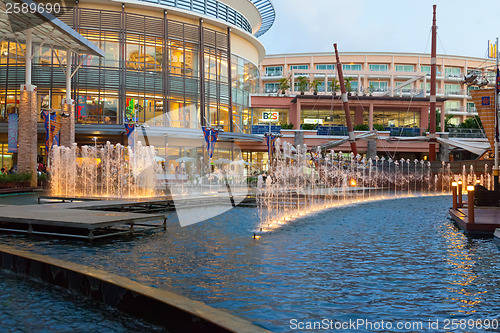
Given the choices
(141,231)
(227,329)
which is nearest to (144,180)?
(141,231)

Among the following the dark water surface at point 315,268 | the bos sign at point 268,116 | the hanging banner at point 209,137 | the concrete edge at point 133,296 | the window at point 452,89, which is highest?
the window at point 452,89

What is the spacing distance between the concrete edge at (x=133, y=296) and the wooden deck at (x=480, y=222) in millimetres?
9781

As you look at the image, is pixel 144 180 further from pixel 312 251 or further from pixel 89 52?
pixel 312 251

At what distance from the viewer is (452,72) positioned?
8956cm

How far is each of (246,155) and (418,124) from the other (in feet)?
79.1

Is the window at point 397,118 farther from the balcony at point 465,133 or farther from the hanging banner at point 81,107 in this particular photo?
the hanging banner at point 81,107

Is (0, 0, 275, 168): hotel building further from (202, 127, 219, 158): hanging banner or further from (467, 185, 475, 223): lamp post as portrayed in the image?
(467, 185, 475, 223): lamp post

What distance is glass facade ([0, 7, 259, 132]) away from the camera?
1680 inches

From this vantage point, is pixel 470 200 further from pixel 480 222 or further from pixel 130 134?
pixel 130 134

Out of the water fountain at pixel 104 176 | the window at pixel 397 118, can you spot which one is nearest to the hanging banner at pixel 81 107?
the water fountain at pixel 104 176

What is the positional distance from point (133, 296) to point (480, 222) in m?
10.6

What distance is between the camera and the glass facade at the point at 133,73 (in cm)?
4268

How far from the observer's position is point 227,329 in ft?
15.4

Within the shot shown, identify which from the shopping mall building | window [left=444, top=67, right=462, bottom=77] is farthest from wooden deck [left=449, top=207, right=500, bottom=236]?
window [left=444, top=67, right=462, bottom=77]
